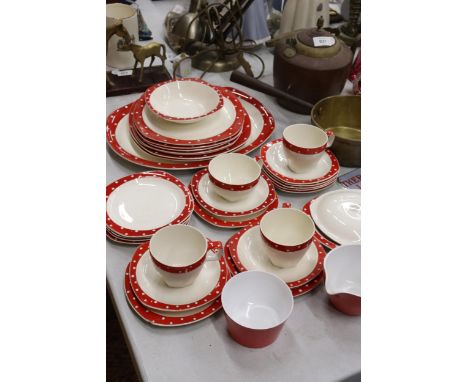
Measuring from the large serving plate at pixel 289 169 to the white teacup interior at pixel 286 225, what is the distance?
5.8 inches

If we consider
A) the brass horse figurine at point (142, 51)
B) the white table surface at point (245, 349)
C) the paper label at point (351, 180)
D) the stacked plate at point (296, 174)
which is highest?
the brass horse figurine at point (142, 51)

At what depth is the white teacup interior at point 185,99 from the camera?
3.86 ft

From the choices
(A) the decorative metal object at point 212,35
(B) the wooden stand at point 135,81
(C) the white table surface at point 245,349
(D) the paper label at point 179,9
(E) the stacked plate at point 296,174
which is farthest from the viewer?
(D) the paper label at point 179,9

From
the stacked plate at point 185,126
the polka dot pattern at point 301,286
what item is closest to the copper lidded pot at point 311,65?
the stacked plate at point 185,126

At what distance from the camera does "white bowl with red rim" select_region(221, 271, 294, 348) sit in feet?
2.47

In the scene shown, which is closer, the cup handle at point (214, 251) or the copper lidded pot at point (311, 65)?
the cup handle at point (214, 251)

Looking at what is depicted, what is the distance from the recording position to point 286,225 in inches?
35.2

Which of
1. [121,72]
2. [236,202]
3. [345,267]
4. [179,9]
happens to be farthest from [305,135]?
[179,9]

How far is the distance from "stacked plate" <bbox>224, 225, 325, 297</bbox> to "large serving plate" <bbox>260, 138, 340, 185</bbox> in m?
0.18

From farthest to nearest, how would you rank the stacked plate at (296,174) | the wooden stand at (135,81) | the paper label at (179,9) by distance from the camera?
the paper label at (179,9) < the wooden stand at (135,81) < the stacked plate at (296,174)

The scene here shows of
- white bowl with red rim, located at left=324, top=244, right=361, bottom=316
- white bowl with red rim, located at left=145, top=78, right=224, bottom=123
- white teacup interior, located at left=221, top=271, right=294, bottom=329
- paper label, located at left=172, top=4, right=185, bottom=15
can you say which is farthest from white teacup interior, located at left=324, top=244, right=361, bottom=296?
paper label, located at left=172, top=4, right=185, bottom=15

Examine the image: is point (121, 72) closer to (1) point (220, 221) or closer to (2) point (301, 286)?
(1) point (220, 221)

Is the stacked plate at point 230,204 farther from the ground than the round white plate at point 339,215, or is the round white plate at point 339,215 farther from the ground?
the round white plate at point 339,215

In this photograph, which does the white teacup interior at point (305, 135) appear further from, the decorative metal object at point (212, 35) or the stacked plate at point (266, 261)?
the decorative metal object at point (212, 35)
